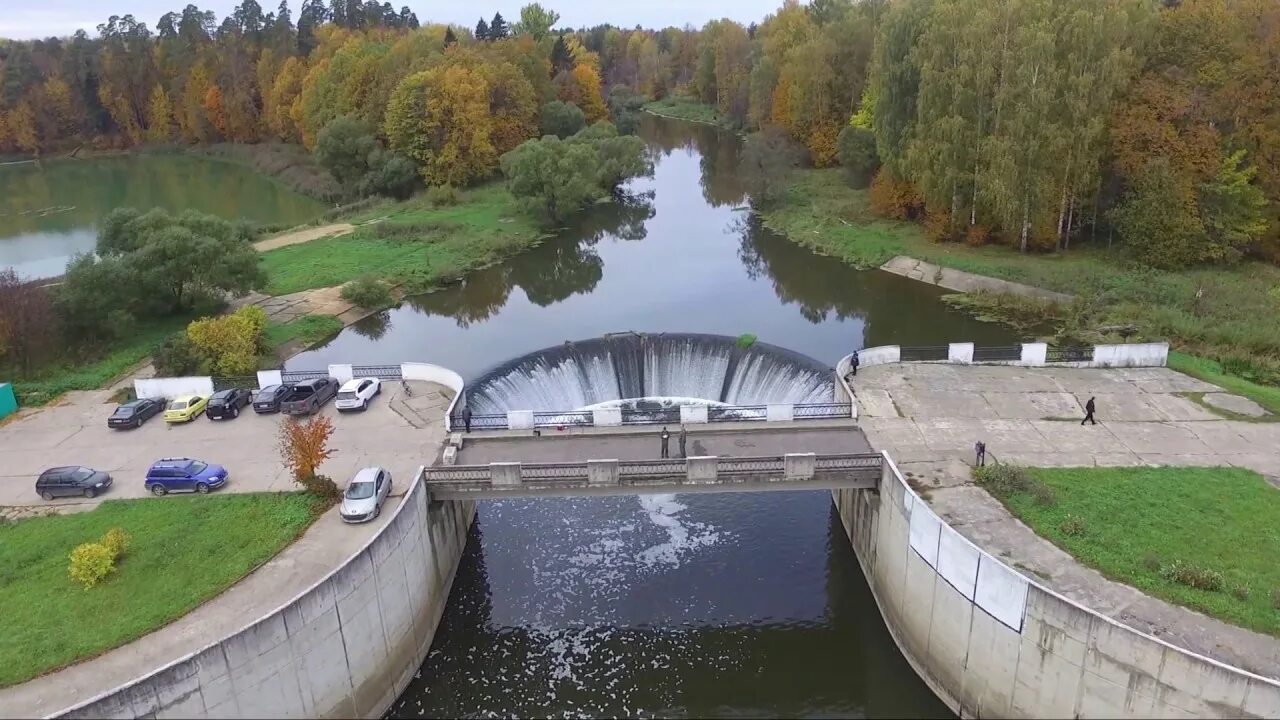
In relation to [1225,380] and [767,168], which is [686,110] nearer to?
[767,168]

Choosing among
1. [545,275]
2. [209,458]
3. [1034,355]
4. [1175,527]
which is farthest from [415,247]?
[1175,527]

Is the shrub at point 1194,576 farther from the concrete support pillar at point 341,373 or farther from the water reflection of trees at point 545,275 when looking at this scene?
the water reflection of trees at point 545,275

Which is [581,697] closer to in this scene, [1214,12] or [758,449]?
[758,449]

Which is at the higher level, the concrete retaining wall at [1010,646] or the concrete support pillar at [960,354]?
the concrete support pillar at [960,354]

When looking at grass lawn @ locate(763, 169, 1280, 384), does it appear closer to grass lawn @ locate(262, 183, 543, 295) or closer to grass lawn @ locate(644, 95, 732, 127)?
grass lawn @ locate(262, 183, 543, 295)

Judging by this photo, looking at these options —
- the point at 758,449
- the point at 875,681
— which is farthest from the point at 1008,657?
the point at 758,449

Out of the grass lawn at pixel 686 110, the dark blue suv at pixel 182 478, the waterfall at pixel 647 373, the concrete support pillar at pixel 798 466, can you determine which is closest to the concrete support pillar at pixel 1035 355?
the waterfall at pixel 647 373
